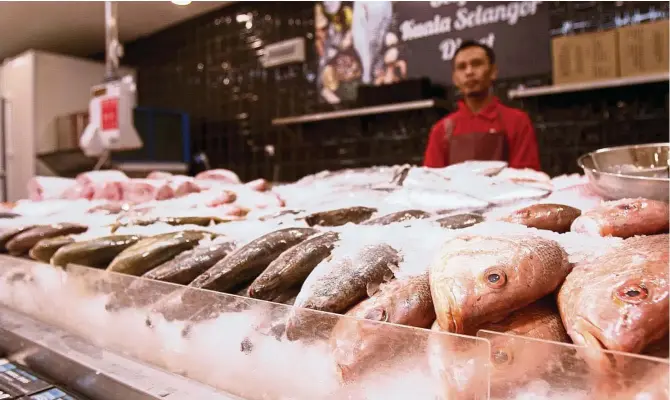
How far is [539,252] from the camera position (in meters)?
0.85

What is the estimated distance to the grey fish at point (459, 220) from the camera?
1.21m

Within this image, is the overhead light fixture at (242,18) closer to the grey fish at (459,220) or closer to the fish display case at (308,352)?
the fish display case at (308,352)

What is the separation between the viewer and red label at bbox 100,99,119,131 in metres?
3.57

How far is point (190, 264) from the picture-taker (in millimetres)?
1278

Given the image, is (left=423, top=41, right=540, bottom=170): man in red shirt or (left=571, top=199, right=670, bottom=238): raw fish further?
(left=423, top=41, right=540, bottom=170): man in red shirt

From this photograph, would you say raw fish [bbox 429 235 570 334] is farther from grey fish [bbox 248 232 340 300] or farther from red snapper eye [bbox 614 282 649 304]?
grey fish [bbox 248 232 340 300]

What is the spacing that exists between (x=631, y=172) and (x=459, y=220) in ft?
1.70

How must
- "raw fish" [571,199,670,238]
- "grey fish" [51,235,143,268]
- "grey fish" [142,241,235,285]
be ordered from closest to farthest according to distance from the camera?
"raw fish" [571,199,670,238], "grey fish" [142,241,235,285], "grey fish" [51,235,143,268]

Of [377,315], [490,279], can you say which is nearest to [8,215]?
[377,315]

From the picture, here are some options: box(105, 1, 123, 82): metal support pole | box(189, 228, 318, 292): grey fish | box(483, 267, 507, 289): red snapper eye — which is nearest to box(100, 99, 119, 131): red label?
box(105, 1, 123, 82): metal support pole

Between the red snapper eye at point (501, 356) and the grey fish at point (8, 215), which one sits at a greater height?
the grey fish at point (8, 215)

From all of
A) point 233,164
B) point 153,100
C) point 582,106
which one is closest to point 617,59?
point 582,106

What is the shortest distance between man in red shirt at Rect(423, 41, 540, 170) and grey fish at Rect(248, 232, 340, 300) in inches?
107

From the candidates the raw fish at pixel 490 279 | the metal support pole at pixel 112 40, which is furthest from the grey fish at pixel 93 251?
the metal support pole at pixel 112 40
